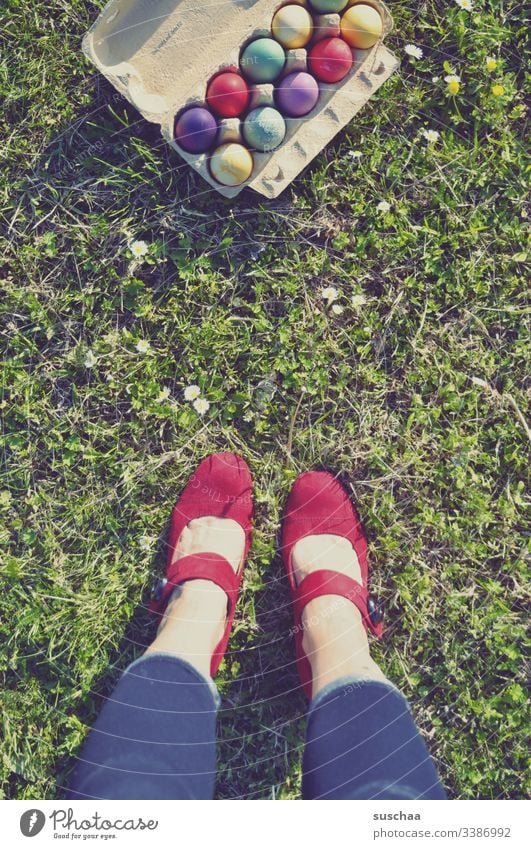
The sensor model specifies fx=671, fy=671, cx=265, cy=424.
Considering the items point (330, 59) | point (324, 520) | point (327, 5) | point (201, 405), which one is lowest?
point (324, 520)

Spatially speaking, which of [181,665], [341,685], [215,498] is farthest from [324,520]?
[181,665]

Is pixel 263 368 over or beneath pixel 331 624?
over

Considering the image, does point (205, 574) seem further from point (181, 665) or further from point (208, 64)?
point (208, 64)

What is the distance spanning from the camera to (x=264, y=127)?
1.73m

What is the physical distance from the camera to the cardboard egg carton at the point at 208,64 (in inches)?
69.3

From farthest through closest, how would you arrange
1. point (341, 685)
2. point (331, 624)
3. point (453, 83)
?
point (453, 83), point (331, 624), point (341, 685)

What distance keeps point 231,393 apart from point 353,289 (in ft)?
1.49

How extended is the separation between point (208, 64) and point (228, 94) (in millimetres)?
209

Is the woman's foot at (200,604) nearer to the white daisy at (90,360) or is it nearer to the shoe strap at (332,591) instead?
the shoe strap at (332,591)

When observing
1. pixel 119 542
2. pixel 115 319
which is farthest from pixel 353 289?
pixel 119 542

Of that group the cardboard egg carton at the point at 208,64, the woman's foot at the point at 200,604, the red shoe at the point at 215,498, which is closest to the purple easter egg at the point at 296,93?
the cardboard egg carton at the point at 208,64

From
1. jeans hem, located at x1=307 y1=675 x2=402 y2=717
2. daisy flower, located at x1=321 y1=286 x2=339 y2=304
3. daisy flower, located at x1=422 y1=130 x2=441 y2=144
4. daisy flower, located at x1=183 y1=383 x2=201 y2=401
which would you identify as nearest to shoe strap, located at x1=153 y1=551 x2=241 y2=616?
jeans hem, located at x1=307 y1=675 x2=402 y2=717

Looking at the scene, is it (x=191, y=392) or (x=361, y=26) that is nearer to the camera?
(x=361, y=26)

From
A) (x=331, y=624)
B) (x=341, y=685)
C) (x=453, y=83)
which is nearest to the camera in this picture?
(x=341, y=685)
